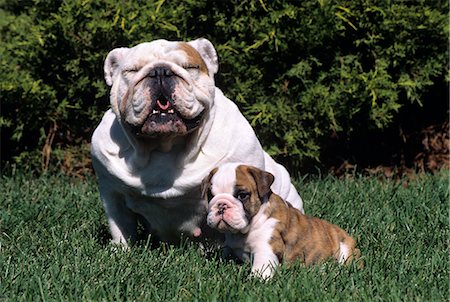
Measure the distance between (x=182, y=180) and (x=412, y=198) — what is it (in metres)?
2.26

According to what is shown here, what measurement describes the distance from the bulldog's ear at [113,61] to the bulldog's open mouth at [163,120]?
0.47m

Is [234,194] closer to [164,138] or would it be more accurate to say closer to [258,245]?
[258,245]

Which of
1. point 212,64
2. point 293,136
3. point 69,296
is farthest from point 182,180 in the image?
point 293,136

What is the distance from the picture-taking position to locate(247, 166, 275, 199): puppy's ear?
4633 millimetres

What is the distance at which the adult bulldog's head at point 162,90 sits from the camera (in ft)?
15.4

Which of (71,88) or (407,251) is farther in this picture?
(71,88)

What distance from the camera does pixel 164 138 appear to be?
4961mm

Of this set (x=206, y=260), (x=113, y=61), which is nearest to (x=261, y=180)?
(x=206, y=260)

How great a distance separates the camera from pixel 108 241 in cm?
551

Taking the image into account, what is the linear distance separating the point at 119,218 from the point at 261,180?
108cm

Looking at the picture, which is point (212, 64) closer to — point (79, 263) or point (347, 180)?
point (79, 263)

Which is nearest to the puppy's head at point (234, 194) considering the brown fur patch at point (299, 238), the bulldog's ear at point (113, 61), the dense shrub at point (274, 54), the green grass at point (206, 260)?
the brown fur patch at point (299, 238)

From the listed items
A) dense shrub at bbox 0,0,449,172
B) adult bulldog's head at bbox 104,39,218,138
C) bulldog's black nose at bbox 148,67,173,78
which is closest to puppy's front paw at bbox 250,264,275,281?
adult bulldog's head at bbox 104,39,218,138

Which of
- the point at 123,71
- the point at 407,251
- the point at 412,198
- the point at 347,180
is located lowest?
the point at 347,180
